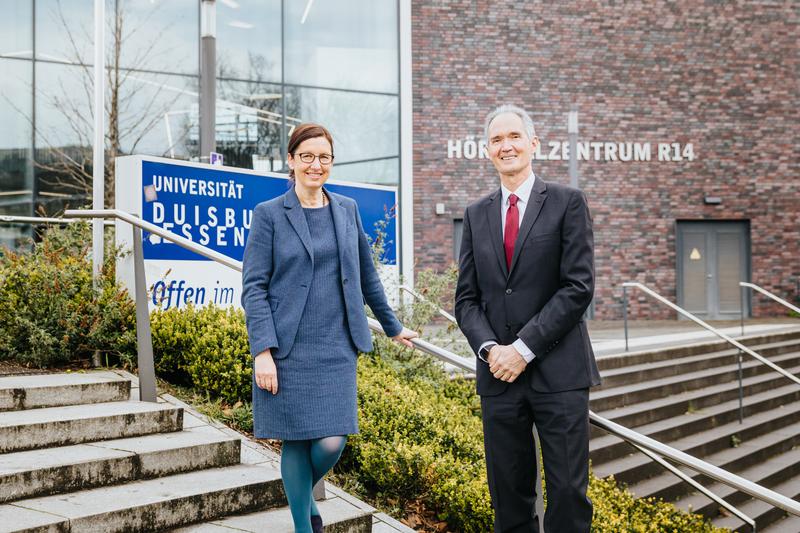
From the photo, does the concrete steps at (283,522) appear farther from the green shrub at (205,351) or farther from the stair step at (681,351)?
the stair step at (681,351)

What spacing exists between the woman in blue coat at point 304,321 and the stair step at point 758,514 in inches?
202

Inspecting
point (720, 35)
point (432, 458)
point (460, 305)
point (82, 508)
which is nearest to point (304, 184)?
point (460, 305)

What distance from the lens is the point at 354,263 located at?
310cm

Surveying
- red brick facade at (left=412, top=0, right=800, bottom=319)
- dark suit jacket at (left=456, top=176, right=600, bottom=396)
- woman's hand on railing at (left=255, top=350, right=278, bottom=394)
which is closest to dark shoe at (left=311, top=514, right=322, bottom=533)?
woman's hand on railing at (left=255, top=350, right=278, bottom=394)

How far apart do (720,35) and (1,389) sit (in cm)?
1796

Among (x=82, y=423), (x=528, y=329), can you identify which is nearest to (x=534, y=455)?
(x=528, y=329)

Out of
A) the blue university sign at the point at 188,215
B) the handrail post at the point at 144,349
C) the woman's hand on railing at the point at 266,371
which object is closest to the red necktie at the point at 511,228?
the woman's hand on railing at the point at 266,371

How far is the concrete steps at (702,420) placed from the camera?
719 cm

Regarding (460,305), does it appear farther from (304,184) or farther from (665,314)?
(665,314)

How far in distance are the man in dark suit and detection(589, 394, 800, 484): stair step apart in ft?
14.3

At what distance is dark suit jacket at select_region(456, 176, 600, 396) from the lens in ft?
8.73

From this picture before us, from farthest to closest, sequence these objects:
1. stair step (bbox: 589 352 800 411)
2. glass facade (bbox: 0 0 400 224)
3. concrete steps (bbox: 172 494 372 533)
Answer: glass facade (bbox: 0 0 400 224)
stair step (bbox: 589 352 800 411)
concrete steps (bbox: 172 494 372 533)

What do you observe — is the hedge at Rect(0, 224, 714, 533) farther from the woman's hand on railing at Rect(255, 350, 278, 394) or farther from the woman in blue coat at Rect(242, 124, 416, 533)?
the woman's hand on railing at Rect(255, 350, 278, 394)

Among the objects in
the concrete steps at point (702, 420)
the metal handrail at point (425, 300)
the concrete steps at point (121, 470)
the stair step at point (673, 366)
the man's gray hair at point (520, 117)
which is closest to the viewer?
the man's gray hair at point (520, 117)
